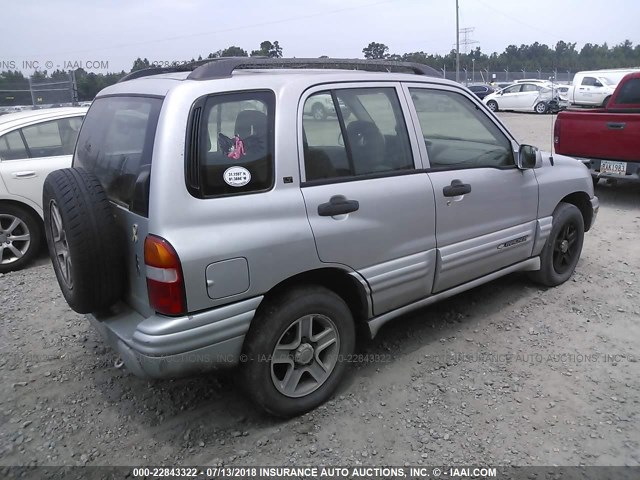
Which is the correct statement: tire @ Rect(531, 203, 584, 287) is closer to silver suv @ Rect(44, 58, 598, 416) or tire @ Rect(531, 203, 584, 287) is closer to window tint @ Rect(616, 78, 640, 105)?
silver suv @ Rect(44, 58, 598, 416)

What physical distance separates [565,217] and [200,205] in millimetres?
3315

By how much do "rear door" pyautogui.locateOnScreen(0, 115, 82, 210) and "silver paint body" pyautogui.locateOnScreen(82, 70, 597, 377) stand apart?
2.56m

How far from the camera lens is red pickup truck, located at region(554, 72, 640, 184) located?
6969mm

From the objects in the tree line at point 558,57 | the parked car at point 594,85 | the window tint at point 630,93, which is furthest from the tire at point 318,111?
the tree line at point 558,57

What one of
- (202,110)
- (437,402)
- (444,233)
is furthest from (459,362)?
(202,110)

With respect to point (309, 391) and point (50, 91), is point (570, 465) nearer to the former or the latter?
point (309, 391)

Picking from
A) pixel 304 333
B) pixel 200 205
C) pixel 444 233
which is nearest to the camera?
pixel 200 205

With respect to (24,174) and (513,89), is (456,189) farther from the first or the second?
(513,89)

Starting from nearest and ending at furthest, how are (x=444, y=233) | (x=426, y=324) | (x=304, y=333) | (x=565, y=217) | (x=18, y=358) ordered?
1. (x=304, y=333)
2. (x=444, y=233)
3. (x=18, y=358)
4. (x=426, y=324)
5. (x=565, y=217)

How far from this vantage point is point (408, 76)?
136 inches

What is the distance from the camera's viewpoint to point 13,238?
535 centimetres

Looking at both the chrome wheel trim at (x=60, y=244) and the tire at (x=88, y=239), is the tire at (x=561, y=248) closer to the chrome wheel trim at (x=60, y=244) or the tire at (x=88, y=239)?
the tire at (x=88, y=239)

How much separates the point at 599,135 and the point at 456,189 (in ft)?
16.5

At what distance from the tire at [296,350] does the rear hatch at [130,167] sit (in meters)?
0.59
